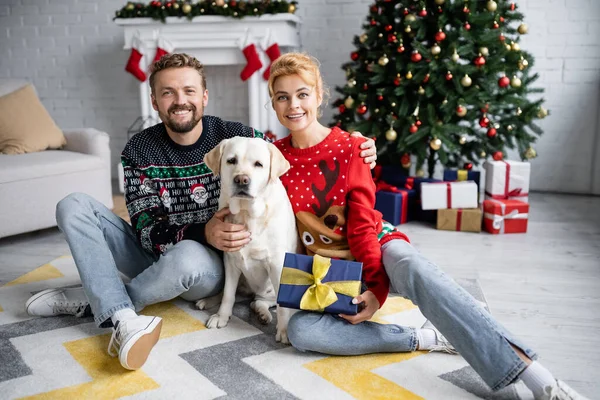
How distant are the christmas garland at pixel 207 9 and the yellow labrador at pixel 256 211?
2.77 m

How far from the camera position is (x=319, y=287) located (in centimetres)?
169

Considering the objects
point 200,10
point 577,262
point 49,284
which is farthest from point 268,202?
point 200,10

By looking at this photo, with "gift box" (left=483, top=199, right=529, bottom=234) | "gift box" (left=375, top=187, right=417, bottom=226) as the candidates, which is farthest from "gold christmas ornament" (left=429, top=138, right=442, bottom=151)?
"gift box" (left=483, top=199, right=529, bottom=234)

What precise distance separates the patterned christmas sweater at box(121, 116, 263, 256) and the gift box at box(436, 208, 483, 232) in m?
1.81

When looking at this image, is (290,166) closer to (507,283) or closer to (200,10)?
(507,283)

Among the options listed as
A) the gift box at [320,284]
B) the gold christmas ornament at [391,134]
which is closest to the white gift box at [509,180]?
the gold christmas ornament at [391,134]

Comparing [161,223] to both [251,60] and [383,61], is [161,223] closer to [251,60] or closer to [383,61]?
[383,61]

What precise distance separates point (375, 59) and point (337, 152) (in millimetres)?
1991

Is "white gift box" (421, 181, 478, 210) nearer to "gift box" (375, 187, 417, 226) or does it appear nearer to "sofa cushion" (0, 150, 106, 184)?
"gift box" (375, 187, 417, 226)

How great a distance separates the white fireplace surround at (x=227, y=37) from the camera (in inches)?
169

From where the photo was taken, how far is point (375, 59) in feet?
11.9

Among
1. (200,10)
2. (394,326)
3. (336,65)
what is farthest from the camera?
(336,65)

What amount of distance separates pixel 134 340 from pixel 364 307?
723 millimetres

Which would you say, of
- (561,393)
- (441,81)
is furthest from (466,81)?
(561,393)
